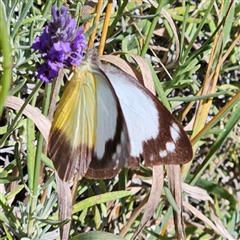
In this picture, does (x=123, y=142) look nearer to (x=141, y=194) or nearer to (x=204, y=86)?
(x=204, y=86)

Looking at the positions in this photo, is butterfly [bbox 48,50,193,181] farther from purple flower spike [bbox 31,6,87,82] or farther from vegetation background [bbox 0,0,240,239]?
purple flower spike [bbox 31,6,87,82]

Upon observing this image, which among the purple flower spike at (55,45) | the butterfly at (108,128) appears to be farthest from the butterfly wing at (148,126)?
the purple flower spike at (55,45)

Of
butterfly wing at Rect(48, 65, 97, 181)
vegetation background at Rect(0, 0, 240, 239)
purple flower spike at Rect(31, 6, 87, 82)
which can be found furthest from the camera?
vegetation background at Rect(0, 0, 240, 239)

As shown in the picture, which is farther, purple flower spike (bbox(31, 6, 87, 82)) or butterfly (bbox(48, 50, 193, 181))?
butterfly (bbox(48, 50, 193, 181))

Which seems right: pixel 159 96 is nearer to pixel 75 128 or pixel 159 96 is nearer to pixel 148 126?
pixel 148 126

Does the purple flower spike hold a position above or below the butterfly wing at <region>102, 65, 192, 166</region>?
above

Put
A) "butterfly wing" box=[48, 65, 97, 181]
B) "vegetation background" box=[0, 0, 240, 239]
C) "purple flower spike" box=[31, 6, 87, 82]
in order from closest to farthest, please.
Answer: "purple flower spike" box=[31, 6, 87, 82] < "butterfly wing" box=[48, 65, 97, 181] < "vegetation background" box=[0, 0, 240, 239]

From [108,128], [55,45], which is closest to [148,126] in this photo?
[108,128]

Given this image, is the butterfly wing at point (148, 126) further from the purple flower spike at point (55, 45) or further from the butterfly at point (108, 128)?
the purple flower spike at point (55, 45)

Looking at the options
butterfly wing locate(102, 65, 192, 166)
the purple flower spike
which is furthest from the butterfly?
the purple flower spike
